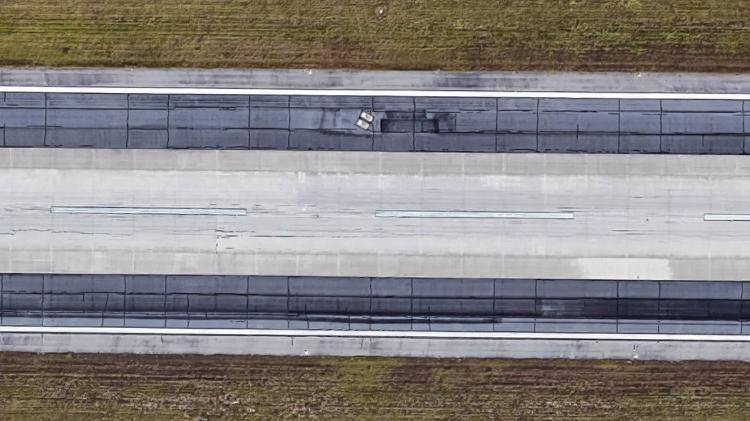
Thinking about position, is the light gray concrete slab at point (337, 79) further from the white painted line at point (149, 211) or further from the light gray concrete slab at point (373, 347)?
the light gray concrete slab at point (373, 347)

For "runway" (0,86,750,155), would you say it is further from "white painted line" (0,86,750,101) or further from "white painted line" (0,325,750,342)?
"white painted line" (0,325,750,342)

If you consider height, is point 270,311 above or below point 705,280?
below

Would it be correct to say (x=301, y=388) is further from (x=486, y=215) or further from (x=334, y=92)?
(x=334, y=92)

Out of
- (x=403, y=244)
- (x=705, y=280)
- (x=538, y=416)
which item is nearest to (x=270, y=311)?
(x=403, y=244)

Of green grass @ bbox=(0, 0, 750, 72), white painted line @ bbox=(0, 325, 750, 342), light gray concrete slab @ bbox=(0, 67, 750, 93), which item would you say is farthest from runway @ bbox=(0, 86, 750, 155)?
white painted line @ bbox=(0, 325, 750, 342)

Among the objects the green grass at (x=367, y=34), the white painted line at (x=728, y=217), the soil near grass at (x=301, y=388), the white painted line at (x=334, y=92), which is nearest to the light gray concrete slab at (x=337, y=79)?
the white painted line at (x=334, y=92)

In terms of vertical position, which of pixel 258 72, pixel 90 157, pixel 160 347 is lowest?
pixel 160 347

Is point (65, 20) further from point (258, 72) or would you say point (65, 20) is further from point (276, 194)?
point (276, 194)
